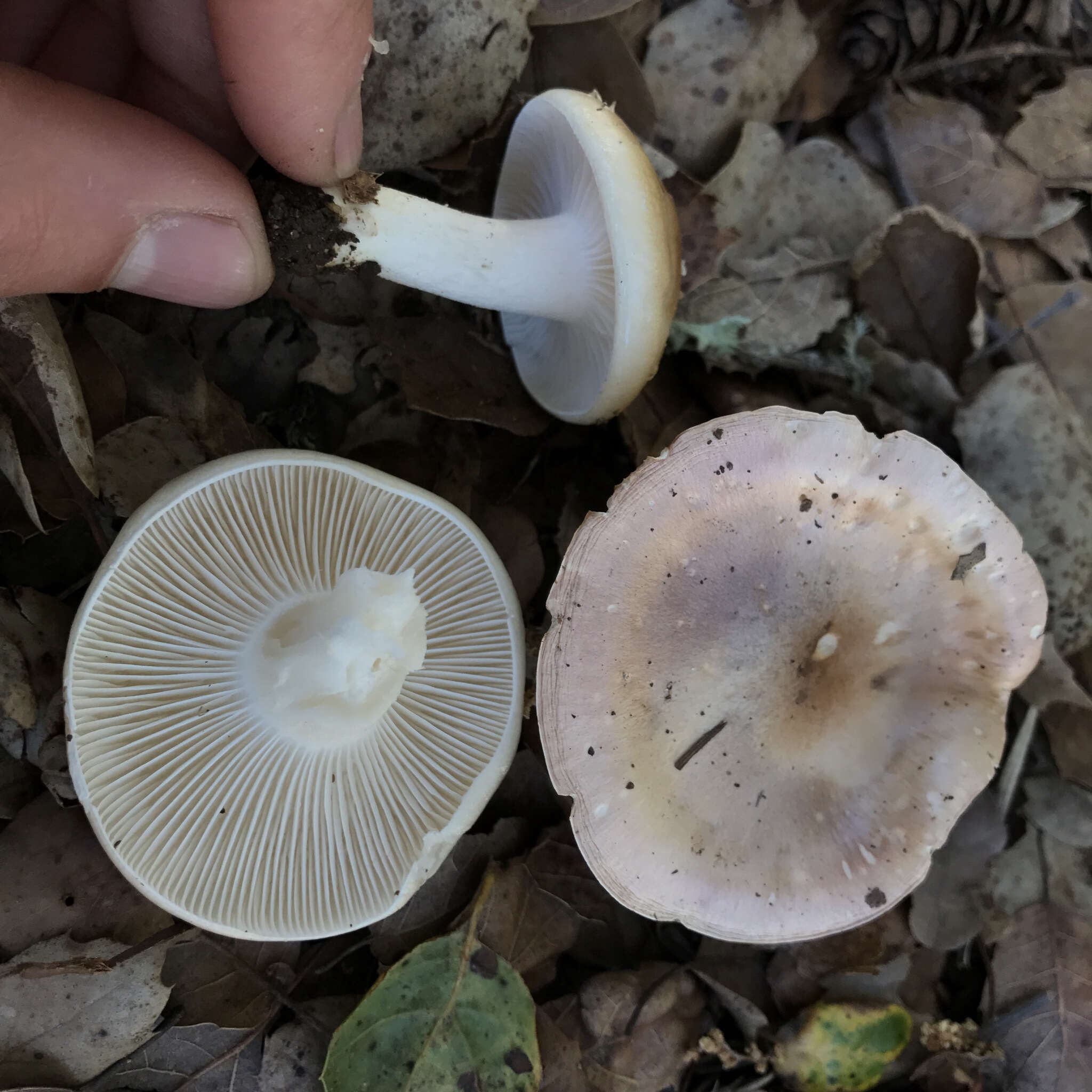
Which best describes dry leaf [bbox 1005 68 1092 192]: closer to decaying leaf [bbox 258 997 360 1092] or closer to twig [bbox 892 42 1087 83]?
twig [bbox 892 42 1087 83]

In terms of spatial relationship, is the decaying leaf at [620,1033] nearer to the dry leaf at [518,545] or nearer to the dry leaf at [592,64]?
the dry leaf at [518,545]

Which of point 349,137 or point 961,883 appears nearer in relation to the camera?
point 349,137

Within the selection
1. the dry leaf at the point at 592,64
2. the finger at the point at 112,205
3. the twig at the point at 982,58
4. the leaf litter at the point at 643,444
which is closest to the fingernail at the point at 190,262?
the finger at the point at 112,205

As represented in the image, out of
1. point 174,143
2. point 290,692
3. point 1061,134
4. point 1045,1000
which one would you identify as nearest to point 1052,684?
point 1045,1000

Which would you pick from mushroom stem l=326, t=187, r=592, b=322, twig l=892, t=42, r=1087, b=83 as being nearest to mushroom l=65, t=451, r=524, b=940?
mushroom stem l=326, t=187, r=592, b=322

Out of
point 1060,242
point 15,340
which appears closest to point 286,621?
point 15,340

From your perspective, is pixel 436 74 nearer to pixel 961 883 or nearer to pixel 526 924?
pixel 526 924

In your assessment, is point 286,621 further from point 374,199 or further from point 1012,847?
point 1012,847

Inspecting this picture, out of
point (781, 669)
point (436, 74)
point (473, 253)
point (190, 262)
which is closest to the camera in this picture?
point (190, 262)
